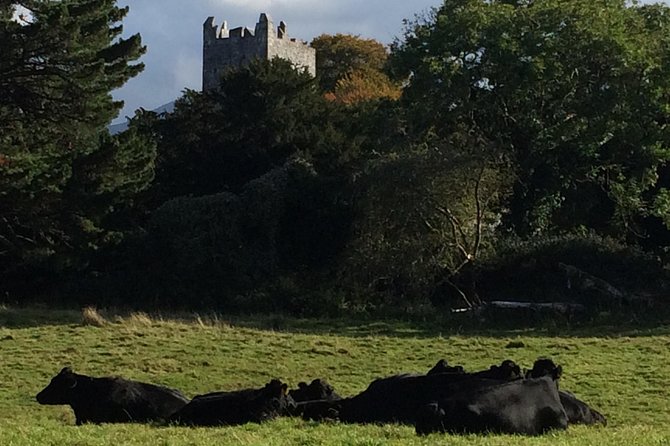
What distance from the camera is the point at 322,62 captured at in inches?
2781

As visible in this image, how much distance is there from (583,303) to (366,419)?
1877cm

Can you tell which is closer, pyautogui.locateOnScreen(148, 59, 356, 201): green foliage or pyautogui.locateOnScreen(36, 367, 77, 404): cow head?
pyautogui.locateOnScreen(36, 367, 77, 404): cow head

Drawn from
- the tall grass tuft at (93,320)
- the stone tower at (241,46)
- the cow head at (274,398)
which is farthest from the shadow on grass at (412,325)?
the stone tower at (241,46)

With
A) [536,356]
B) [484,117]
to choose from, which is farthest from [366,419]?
[484,117]

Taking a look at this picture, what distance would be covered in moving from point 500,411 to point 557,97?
82.5 ft

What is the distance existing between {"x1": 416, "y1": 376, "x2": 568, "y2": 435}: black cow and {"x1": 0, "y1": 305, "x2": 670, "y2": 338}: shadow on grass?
44.1ft

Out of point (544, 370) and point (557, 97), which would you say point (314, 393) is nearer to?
point (544, 370)

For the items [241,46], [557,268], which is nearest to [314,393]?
[557,268]

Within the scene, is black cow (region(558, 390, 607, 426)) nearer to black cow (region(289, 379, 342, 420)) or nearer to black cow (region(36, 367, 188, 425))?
black cow (region(289, 379, 342, 420))

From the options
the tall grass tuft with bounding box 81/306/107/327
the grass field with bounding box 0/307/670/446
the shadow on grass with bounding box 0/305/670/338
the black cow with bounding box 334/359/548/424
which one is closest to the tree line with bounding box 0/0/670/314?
the shadow on grass with bounding box 0/305/670/338

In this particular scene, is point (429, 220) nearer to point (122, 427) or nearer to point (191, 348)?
point (191, 348)

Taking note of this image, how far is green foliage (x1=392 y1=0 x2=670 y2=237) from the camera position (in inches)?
1248

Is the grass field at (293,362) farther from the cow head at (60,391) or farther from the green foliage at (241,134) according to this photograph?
the green foliage at (241,134)

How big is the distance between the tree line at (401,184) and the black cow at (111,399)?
17.2 m
